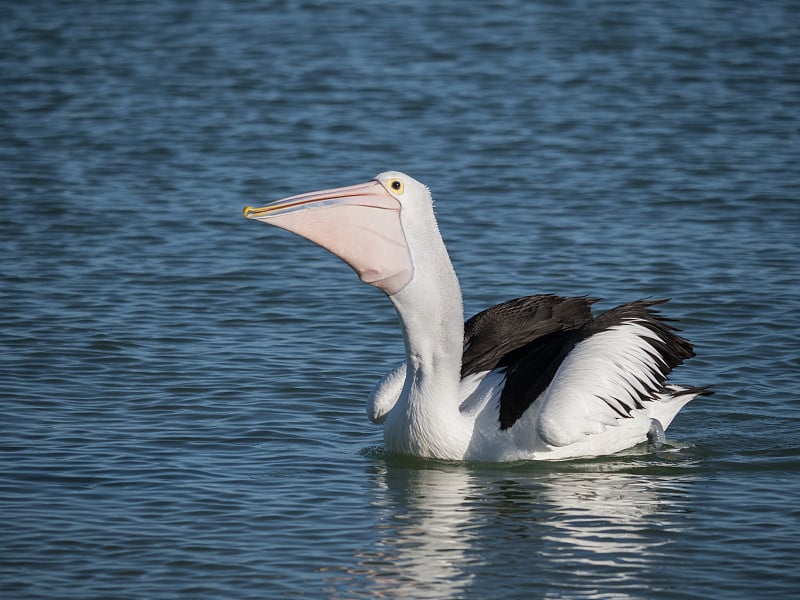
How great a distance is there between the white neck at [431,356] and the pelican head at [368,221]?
0.08m

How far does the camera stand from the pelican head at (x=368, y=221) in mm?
5426

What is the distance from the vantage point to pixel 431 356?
19.0ft

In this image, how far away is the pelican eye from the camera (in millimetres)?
5630

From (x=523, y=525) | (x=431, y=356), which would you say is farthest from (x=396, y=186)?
(x=523, y=525)

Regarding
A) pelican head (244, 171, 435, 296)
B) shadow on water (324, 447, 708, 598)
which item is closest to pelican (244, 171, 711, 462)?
pelican head (244, 171, 435, 296)

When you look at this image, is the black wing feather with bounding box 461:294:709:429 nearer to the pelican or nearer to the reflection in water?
the pelican

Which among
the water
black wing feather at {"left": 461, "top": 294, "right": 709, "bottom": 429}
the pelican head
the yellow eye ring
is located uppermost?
the yellow eye ring

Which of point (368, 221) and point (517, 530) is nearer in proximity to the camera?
point (517, 530)

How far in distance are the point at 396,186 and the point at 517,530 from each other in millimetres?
1423

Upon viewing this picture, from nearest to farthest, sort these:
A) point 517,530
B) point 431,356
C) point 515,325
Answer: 1. point 517,530
2. point 431,356
3. point 515,325

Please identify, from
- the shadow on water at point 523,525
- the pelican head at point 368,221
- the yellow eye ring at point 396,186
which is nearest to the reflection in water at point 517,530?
the shadow on water at point 523,525

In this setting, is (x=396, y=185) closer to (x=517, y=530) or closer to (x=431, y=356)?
(x=431, y=356)

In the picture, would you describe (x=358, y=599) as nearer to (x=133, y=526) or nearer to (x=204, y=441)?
(x=133, y=526)

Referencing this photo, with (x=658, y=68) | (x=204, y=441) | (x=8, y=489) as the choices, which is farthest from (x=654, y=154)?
(x=8, y=489)
